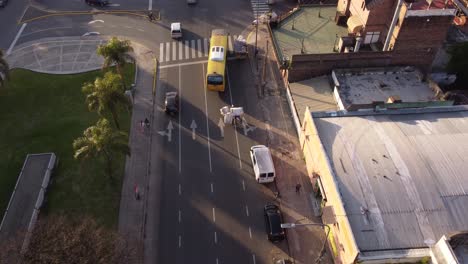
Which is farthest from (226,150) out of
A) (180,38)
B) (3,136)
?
(3,136)

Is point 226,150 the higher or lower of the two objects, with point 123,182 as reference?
higher

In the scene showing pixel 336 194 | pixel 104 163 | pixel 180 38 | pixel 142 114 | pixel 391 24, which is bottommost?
pixel 336 194

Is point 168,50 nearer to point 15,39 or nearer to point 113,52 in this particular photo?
point 113,52

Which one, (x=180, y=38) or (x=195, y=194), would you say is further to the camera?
(x=180, y=38)

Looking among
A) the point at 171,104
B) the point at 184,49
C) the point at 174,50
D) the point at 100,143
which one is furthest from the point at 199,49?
the point at 100,143

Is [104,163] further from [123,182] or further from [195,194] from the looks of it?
[195,194]

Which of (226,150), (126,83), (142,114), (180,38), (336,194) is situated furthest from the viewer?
(180,38)

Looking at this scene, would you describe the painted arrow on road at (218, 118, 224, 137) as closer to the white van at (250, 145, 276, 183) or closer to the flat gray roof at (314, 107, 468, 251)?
the white van at (250, 145, 276, 183)

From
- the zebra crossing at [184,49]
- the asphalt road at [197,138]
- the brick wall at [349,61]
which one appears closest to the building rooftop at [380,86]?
the brick wall at [349,61]

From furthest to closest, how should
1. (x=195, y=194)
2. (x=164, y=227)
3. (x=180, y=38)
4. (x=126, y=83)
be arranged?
(x=180, y=38) < (x=126, y=83) < (x=195, y=194) < (x=164, y=227)

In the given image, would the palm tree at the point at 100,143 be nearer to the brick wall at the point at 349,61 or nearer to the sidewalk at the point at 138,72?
the sidewalk at the point at 138,72
